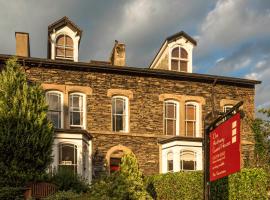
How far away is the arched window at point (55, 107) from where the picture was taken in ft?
82.4

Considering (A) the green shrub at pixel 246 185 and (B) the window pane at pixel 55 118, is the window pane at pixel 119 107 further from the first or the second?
(A) the green shrub at pixel 246 185

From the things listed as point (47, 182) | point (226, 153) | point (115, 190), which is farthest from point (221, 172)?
point (47, 182)

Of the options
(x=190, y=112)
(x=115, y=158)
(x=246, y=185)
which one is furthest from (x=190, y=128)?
(x=246, y=185)

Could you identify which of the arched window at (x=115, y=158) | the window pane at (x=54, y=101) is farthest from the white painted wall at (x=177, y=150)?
the window pane at (x=54, y=101)

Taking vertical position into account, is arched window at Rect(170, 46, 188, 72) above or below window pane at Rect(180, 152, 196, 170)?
above

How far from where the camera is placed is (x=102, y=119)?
25641 mm

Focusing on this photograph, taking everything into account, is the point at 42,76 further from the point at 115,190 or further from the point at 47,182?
the point at 115,190

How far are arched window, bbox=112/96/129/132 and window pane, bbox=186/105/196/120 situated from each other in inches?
150

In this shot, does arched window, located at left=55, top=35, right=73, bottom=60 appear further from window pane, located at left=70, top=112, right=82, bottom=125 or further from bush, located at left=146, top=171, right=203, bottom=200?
bush, located at left=146, top=171, right=203, bottom=200

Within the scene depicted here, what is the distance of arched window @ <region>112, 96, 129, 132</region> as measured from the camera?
26094mm

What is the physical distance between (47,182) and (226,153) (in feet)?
39.5

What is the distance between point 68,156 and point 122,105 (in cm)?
458

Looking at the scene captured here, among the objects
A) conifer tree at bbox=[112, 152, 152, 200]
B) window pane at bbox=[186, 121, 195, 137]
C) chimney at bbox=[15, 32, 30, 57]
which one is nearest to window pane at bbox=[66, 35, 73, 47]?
chimney at bbox=[15, 32, 30, 57]

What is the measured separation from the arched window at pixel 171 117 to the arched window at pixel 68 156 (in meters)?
5.93
